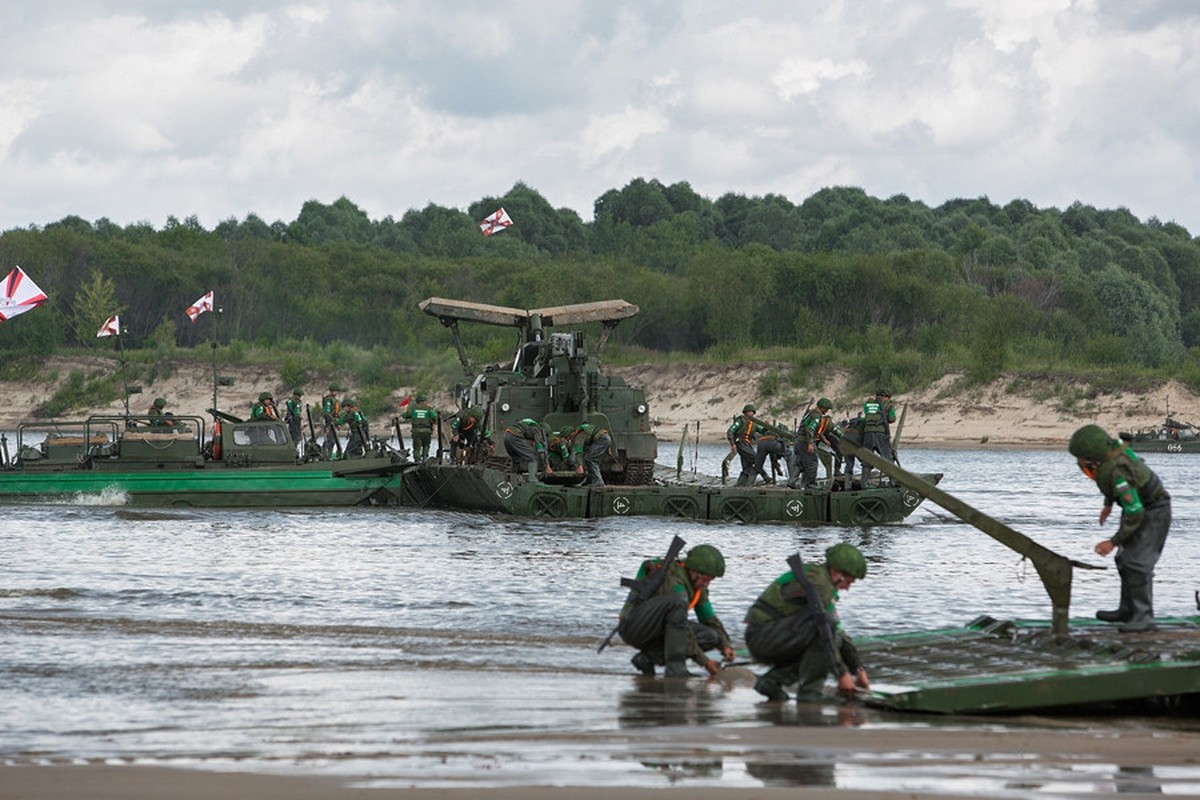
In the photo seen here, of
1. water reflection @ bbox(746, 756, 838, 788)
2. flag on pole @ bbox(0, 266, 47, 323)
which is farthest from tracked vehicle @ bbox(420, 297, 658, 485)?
water reflection @ bbox(746, 756, 838, 788)

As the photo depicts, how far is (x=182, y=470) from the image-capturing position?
2838cm

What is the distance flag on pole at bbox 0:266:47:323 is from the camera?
2927 cm

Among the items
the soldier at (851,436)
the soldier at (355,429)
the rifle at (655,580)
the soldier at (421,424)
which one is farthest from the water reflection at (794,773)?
the soldier at (421,424)

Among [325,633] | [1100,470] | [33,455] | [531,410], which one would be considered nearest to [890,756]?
[1100,470]

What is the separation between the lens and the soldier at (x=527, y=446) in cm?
2739

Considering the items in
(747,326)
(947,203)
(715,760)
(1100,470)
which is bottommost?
(715,760)

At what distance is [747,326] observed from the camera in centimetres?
7325

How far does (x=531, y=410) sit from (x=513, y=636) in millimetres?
14052

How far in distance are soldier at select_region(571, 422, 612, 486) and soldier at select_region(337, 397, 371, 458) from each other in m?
4.56

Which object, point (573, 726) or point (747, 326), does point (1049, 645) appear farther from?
point (747, 326)

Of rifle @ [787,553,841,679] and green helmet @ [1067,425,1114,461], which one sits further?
green helmet @ [1067,425,1114,461]

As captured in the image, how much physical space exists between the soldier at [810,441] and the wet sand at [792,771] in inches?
650

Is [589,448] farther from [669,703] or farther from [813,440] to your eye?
[669,703]

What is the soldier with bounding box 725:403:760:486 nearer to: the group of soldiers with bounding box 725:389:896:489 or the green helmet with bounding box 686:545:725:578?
the group of soldiers with bounding box 725:389:896:489
